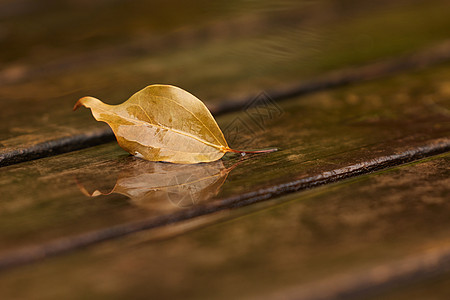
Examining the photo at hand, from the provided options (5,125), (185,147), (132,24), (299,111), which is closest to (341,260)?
(185,147)

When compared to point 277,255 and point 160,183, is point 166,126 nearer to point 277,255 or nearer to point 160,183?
point 160,183

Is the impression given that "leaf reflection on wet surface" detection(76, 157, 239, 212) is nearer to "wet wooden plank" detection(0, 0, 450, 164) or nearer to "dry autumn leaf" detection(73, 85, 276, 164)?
"dry autumn leaf" detection(73, 85, 276, 164)

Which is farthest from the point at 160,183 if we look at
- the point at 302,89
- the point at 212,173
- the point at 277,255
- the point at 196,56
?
the point at 196,56

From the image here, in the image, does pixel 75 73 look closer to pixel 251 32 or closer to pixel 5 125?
pixel 5 125

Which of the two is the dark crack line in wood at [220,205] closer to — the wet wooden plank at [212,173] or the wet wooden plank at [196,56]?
the wet wooden plank at [212,173]

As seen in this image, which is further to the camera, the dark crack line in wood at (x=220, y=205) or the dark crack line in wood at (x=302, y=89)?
the dark crack line in wood at (x=302, y=89)

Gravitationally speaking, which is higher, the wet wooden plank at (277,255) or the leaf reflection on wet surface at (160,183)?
the leaf reflection on wet surface at (160,183)

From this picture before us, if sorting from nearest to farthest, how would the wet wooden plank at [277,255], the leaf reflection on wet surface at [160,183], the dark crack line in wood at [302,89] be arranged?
the wet wooden plank at [277,255] < the leaf reflection on wet surface at [160,183] < the dark crack line in wood at [302,89]

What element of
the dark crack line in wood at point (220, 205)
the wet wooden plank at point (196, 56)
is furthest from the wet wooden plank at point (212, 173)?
the wet wooden plank at point (196, 56)
